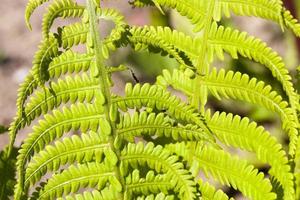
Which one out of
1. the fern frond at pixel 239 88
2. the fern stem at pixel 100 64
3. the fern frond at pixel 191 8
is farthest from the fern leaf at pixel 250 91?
the fern stem at pixel 100 64

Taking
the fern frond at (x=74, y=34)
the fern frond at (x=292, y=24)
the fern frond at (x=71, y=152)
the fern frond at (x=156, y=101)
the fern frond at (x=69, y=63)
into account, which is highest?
the fern frond at (x=292, y=24)

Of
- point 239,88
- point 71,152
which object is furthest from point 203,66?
point 71,152

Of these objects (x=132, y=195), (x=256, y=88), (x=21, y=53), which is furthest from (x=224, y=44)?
(x=21, y=53)

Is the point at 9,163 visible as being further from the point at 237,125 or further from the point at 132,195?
the point at 237,125

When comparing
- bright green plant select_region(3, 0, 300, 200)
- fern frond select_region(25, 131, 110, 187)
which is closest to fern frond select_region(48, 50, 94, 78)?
bright green plant select_region(3, 0, 300, 200)

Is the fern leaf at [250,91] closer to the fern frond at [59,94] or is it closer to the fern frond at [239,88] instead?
the fern frond at [239,88]

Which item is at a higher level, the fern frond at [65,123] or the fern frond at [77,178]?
the fern frond at [65,123]

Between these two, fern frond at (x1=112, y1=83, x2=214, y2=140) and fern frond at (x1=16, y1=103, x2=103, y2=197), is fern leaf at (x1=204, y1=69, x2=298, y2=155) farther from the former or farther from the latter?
fern frond at (x1=16, y1=103, x2=103, y2=197)
